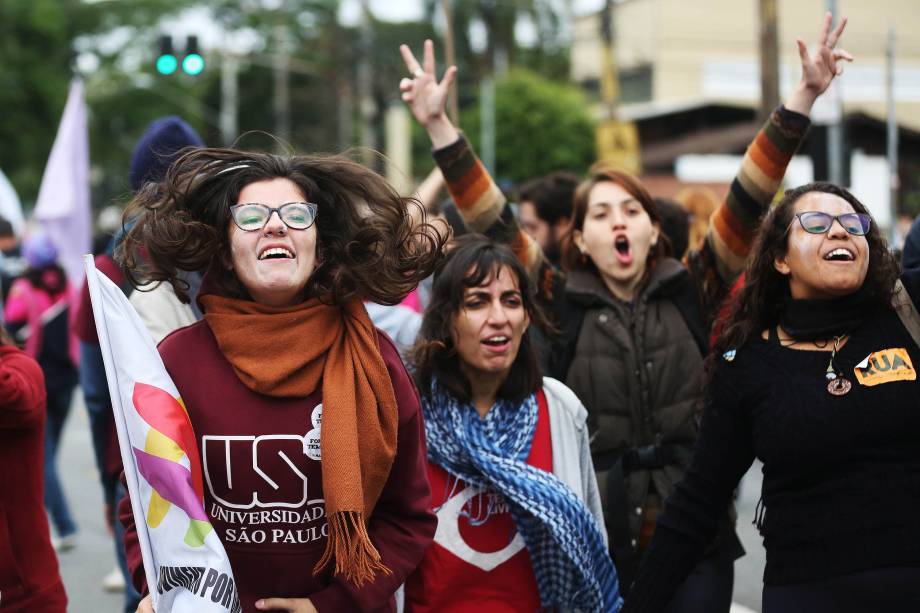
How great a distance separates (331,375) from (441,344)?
3.41 ft

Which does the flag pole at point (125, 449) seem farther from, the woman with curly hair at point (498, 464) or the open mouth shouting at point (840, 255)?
the open mouth shouting at point (840, 255)

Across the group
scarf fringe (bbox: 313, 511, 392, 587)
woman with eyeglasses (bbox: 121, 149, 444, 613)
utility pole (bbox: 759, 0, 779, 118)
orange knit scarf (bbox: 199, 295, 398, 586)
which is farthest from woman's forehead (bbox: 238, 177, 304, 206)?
utility pole (bbox: 759, 0, 779, 118)

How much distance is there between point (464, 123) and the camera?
1886 inches

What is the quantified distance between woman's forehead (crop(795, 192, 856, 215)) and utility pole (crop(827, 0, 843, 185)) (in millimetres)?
8384

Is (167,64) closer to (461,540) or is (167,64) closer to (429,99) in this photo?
(429,99)

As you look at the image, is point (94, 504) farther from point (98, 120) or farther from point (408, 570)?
point (98, 120)

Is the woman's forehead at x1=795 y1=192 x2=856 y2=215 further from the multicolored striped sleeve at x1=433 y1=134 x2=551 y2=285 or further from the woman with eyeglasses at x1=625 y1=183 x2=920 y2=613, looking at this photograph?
the multicolored striped sleeve at x1=433 y1=134 x2=551 y2=285

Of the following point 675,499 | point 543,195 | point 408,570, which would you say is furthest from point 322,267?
point 543,195

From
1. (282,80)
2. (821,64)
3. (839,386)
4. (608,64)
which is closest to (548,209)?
(821,64)

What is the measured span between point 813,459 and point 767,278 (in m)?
0.62

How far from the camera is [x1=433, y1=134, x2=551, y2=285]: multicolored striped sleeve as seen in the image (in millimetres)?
4523

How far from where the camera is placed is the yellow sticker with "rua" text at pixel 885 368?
3258 mm

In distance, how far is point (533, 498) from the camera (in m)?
3.70

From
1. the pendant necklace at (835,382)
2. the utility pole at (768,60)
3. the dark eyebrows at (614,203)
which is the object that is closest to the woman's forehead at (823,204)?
the pendant necklace at (835,382)
